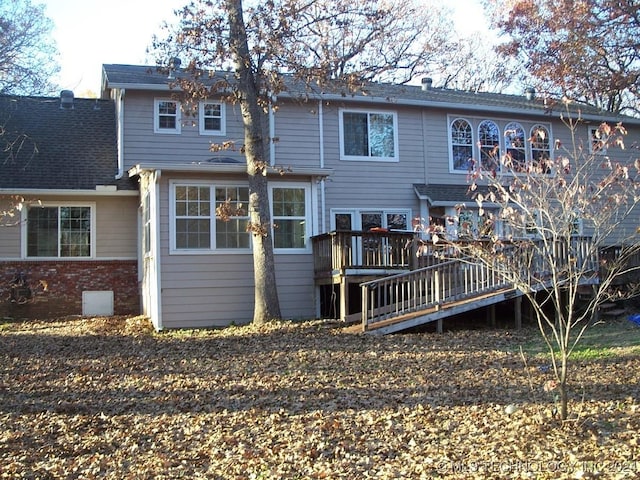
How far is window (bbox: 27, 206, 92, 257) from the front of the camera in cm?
1555

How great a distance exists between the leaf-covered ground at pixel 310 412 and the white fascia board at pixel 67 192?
17.0 feet

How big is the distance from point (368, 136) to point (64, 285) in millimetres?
8365

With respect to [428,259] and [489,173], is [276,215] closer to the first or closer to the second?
[428,259]

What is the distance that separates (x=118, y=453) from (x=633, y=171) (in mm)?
17252

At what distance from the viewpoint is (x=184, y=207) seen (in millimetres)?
13250

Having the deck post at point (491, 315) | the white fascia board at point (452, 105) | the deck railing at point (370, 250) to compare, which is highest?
the white fascia board at point (452, 105)

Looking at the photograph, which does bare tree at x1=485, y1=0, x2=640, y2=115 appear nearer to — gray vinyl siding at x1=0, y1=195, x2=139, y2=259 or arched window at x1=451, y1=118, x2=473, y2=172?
arched window at x1=451, y1=118, x2=473, y2=172

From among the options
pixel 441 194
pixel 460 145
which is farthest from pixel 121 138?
pixel 460 145

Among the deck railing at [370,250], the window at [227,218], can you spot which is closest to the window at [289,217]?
the window at [227,218]

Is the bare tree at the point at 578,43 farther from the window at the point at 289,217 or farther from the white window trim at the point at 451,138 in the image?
the window at the point at 289,217

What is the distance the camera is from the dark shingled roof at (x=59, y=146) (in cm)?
1536

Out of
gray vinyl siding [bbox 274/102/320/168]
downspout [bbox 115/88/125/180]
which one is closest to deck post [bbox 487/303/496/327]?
gray vinyl siding [bbox 274/102/320/168]

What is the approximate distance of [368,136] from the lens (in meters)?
16.8

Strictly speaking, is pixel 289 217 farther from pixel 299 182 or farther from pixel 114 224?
pixel 114 224
